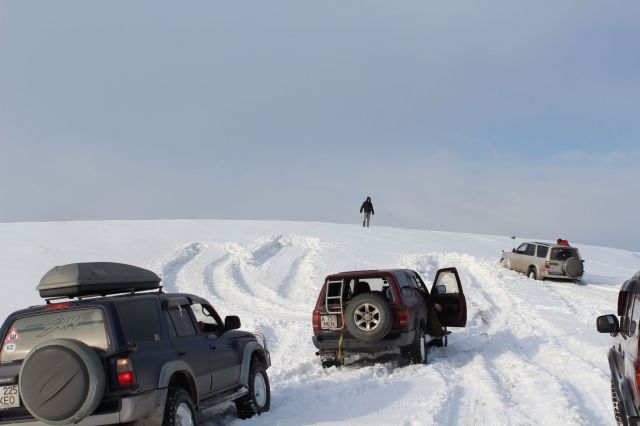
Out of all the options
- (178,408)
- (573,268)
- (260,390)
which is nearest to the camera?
(178,408)

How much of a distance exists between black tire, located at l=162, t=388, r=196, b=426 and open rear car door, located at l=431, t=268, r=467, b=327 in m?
7.13

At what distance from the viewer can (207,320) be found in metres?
8.92

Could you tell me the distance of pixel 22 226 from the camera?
29.9 meters

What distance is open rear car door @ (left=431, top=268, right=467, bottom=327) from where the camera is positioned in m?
12.8

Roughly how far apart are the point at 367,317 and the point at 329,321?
0.81 metres

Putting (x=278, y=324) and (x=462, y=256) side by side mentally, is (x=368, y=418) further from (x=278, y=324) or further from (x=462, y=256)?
(x=462, y=256)

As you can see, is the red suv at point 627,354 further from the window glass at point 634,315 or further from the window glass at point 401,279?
the window glass at point 401,279

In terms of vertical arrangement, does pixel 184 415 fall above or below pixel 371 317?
below

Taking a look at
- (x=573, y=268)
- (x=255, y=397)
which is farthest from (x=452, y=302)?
(x=573, y=268)

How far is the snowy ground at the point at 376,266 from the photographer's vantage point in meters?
8.27

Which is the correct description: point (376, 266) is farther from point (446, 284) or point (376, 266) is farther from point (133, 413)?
point (133, 413)

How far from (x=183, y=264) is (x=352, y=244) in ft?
28.8

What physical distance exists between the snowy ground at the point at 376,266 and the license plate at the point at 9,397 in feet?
9.57

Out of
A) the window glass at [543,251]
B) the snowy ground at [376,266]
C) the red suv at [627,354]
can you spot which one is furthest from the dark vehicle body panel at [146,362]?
the window glass at [543,251]
